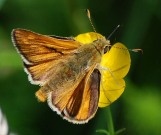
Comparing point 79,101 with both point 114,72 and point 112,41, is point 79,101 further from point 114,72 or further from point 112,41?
point 112,41

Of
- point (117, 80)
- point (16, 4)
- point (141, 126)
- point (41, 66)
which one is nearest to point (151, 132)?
point (141, 126)

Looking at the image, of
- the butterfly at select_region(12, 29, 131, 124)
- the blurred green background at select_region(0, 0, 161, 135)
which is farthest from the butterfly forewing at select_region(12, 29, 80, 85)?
the blurred green background at select_region(0, 0, 161, 135)

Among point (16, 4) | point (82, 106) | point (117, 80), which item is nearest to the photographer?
point (82, 106)

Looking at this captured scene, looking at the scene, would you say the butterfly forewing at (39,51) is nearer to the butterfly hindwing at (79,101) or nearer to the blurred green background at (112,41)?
the butterfly hindwing at (79,101)

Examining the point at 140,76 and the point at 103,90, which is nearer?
the point at 103,90

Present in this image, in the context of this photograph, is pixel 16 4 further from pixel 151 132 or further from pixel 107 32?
pixel 151 132

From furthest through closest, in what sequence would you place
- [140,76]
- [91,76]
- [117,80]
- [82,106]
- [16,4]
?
[16,4] < [140,76] < [117,80] < [91,76] < [82,106]

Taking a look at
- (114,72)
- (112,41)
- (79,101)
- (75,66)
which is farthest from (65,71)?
(112,41)
